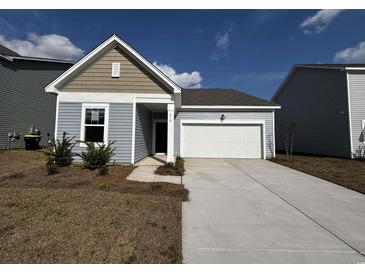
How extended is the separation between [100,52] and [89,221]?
7980mm

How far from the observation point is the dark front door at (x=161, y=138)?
14.8m

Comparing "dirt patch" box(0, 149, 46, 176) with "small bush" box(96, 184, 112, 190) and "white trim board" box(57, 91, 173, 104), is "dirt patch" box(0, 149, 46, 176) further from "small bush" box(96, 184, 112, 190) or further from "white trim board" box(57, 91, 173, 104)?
"small bush" box(96, 184, 112, 190)

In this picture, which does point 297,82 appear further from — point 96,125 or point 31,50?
point 31,50

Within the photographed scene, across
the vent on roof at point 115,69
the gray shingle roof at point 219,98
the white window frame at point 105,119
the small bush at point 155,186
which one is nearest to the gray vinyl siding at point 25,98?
the white window frame at point 105,119

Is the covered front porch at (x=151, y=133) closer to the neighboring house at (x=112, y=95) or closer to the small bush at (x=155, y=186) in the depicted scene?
the neighboring house at (x=112, y=95)

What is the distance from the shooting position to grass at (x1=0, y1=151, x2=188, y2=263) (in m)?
2.79

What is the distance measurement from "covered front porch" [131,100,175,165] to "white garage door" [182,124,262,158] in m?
1.93

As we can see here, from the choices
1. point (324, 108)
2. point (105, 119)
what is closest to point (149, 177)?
point (105, 119)

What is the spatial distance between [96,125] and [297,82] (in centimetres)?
1747

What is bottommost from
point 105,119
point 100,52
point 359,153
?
point 359,153

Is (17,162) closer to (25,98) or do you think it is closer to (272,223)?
(25,98)

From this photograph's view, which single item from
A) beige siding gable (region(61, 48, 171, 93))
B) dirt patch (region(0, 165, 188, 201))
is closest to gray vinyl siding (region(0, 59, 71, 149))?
beige siding gable (region(61, 48, 171, 93))

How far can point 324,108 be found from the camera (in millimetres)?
15641
